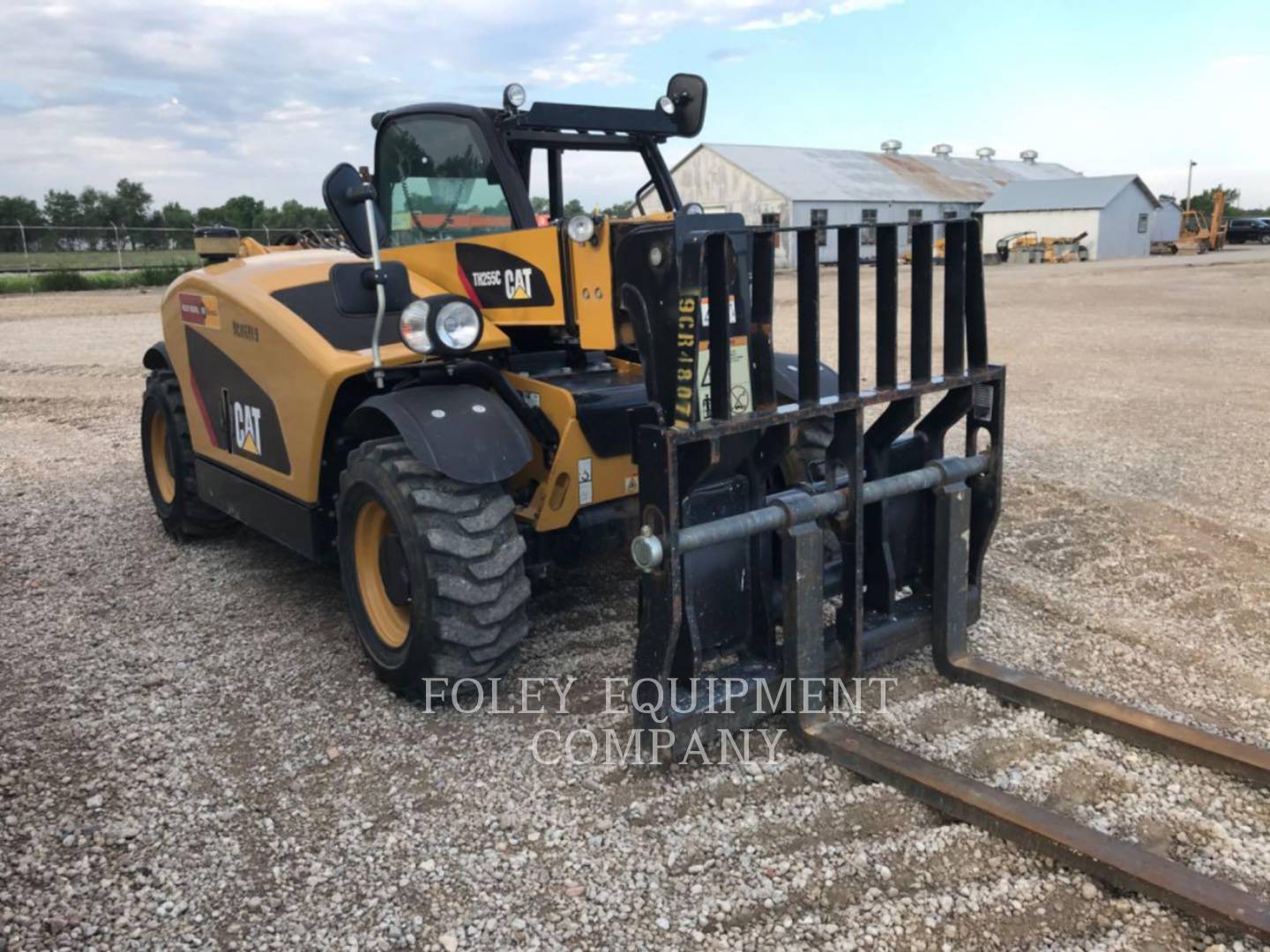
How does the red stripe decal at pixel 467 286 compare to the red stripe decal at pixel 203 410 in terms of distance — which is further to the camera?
the red stripe decal at pixel 203 410

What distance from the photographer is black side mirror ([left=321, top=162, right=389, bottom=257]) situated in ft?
15.2

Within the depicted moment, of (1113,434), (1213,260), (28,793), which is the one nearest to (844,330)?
(28,793)

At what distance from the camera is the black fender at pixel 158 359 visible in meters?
6.32

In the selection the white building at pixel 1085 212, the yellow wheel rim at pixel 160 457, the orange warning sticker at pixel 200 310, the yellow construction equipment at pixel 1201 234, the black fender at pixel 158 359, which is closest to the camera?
the orange warning sticker at pixel 200 310

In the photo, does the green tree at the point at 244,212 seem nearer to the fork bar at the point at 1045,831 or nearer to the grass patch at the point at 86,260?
the grass patch at the point at 86,260

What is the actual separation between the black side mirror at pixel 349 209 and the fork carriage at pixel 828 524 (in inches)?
71.8

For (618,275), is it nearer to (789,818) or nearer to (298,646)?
(789,818)

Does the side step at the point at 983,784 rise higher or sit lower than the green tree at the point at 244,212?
lower

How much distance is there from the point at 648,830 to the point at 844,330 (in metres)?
1.78

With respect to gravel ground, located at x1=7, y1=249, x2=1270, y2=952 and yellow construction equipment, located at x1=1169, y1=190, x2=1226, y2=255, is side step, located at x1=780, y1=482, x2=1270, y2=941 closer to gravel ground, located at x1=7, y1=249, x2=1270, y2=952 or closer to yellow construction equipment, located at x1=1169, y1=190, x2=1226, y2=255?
gravel ground, located at x1=7, y1=249, x2=1270, y2=952

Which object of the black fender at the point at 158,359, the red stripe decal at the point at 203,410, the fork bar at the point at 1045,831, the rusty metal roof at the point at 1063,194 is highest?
the rusty metal roof at the point at 1063,194

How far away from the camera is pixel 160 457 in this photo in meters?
6.68

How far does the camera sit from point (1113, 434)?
8500mm

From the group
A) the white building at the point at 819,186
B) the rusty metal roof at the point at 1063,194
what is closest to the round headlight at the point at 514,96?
the white building at the point at 819,186
